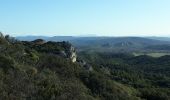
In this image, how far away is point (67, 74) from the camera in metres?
57.7

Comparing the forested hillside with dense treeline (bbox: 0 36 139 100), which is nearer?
dense treeline (bbox: 0 36 139 100)

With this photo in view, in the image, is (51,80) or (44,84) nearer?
(44,84)

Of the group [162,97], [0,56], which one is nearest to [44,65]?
[0,56]

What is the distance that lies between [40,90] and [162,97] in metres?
40.0

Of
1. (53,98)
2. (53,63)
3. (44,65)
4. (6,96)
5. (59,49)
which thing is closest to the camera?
(6,96)

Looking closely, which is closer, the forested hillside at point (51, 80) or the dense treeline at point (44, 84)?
the dense treeline at point (44, 84)

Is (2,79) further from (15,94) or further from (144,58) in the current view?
(144,58)

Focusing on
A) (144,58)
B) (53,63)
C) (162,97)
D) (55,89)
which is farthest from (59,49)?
(144,58)

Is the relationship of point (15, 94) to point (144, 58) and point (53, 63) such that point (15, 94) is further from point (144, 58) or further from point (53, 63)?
point (144, 58)

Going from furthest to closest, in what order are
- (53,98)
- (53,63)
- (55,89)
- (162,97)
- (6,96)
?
(162,97)
(53,63)
(55,89)
(53,98)
(6,96)

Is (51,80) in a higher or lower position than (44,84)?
lower

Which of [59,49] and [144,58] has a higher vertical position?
[59,49]

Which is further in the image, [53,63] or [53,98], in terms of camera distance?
[53,63]

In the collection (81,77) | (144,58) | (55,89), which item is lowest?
(144,58)
